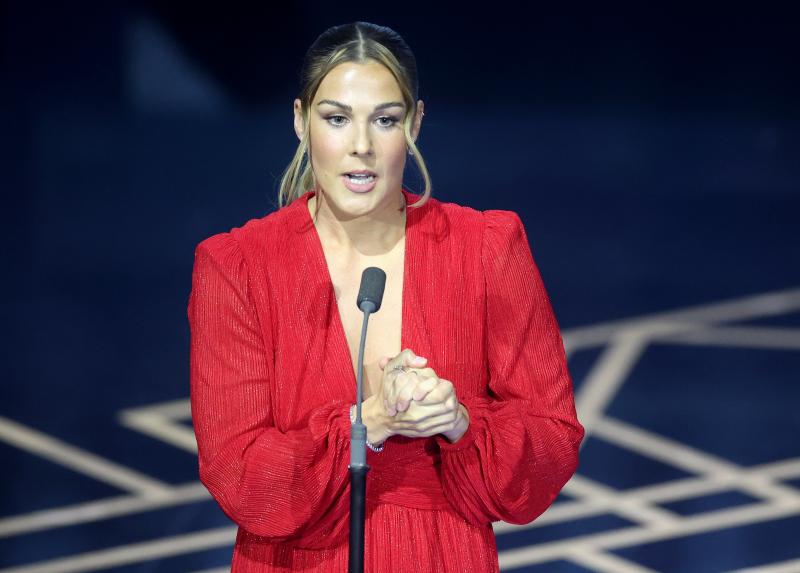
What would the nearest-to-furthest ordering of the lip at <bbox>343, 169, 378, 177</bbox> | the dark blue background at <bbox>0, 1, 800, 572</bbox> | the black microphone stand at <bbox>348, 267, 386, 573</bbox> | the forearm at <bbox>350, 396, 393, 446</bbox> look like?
the black microphone stand at <bbox>348, 267, 386, 573</bbox>
the forearm at <bbox>350, 396, 393, 446</bbox>
the lip at <bbox>343, 169, 378, 177</bbox>
the dark blue background at <bbox>0, 1, 800, 572</bbox>

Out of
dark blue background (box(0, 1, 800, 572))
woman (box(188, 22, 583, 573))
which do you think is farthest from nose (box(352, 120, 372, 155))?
dark blue background (box(0, 1, 800, 572))

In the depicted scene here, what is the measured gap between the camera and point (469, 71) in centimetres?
354

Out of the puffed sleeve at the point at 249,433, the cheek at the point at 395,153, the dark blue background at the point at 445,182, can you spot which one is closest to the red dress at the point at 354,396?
the puffed sleeve at the point at 249,433

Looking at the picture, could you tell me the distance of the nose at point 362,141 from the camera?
162 centimetres

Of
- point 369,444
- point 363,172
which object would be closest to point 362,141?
point 363,172

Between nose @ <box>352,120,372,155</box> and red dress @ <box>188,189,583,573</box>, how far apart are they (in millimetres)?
162

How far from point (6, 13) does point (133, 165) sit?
56 cm

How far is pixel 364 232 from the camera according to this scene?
174cm

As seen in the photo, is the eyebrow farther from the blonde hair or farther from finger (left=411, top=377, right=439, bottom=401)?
finger (left=411, top=377, right=439, bottom=401)

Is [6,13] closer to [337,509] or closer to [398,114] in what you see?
[398,114]

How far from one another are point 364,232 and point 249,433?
34cm

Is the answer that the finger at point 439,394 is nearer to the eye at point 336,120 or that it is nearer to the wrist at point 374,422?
the wrist at point 374,422

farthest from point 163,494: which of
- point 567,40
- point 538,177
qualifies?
point 567,40

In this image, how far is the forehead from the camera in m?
1.65
